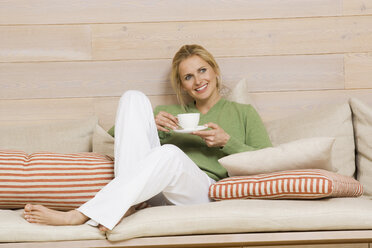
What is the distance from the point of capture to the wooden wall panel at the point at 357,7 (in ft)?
Answer: 7.68

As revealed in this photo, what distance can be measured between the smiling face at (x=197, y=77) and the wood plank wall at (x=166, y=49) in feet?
0.68

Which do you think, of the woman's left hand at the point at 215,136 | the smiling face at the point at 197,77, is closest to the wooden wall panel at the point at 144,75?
the smiling face at the point at 197,77

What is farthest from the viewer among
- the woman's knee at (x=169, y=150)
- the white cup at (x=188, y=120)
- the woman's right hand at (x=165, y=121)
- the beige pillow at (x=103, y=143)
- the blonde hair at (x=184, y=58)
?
the blonde hair at (x=184, y=58)

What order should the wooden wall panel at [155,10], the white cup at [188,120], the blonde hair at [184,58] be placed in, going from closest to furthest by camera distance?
the white cup at [188,120]
the blonde hair at [184,58]
the wooden wall panel at [155,10]

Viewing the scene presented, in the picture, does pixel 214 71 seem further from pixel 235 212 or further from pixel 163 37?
pixel 235 212

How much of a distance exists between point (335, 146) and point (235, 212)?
80 cm

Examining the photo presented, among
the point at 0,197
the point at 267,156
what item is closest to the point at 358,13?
the point at 267,156

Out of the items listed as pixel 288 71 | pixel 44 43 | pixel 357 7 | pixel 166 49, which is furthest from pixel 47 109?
pixel 357 7

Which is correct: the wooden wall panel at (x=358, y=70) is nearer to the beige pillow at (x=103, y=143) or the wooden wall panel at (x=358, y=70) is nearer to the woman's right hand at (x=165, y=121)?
the woman's right hand at (x=165, y=121)

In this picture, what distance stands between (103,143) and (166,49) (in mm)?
623

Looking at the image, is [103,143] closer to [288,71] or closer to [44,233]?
[44,233]

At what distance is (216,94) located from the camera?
223 cm

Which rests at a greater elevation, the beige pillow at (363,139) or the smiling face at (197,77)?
the smiling face at (197,77)

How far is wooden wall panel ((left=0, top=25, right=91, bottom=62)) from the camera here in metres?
2.34
